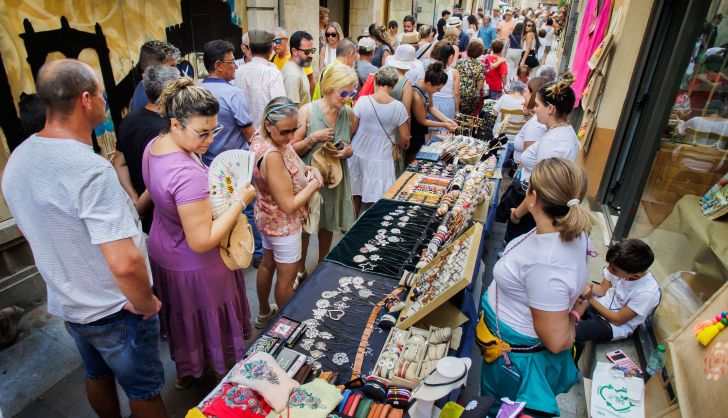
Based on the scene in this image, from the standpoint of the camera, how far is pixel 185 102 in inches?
80.1

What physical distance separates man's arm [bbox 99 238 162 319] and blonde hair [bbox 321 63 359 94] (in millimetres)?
2172

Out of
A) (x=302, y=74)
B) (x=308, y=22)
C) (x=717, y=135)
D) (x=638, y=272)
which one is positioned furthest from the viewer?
(x=308, y=22)

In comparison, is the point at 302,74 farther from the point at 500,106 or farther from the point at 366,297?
the point at 366,297

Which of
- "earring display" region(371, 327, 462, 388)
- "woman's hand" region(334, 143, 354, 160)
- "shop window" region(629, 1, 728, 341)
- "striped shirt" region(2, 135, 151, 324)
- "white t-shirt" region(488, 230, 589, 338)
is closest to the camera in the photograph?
"striped shirt" region(2, 135, 151, 324)

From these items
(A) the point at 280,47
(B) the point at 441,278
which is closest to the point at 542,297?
(B) the point at 441,278

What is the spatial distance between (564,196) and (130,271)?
1.92 metres

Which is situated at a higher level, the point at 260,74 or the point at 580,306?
the point at 260,74

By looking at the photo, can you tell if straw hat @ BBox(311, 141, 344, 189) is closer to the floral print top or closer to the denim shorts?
the denim shorts

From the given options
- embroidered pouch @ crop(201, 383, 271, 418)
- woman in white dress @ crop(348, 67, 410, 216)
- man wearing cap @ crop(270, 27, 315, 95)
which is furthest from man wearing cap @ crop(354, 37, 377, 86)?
embroidered pouch @ crop(201, 383, 271, 418)

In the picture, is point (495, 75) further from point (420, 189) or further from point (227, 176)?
point (227, 176)

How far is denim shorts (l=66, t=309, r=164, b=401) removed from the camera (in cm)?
202

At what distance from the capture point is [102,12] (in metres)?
4.26

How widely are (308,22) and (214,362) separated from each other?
6.96 metres

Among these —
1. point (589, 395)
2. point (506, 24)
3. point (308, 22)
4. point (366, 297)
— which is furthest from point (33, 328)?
point (506, 24)
